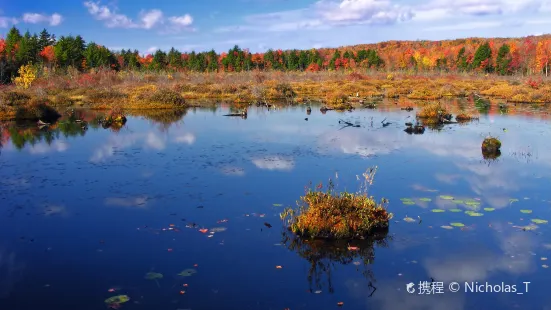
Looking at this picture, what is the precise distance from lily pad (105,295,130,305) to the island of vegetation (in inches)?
1003

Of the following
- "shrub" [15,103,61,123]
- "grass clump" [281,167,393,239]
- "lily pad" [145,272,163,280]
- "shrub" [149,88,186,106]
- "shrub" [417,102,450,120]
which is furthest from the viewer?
"shrub" [149,88,186,106]

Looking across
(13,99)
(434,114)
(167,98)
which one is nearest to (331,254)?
(434,114)

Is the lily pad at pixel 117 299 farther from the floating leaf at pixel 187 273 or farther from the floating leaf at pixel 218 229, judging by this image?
the floating leaf at pixel 218 229

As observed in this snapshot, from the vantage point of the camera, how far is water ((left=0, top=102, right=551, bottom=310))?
7527mm

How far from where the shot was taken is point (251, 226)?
1029 cm

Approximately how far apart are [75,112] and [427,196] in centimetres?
2848

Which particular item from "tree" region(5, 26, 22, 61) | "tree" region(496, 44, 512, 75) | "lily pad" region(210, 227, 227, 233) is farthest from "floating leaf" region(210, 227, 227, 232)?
"tree" region(496, 44, 512, 75)

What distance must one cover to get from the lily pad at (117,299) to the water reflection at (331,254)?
9.77 ft

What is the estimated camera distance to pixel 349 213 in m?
9.87

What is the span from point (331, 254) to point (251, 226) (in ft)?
6.94

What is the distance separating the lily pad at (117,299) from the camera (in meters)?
7.14

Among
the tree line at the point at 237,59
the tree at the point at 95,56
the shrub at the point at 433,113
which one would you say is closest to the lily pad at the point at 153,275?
the shrub at the point at 433,113

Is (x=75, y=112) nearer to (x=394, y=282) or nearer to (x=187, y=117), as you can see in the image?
(x=187, y=117)

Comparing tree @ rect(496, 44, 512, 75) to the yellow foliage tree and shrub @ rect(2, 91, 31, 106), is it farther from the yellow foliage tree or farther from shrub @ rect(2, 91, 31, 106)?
shrub @ rect(2, 91, 31, 106)
